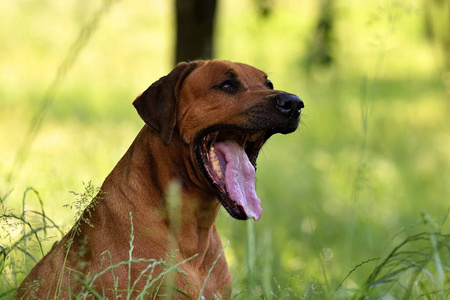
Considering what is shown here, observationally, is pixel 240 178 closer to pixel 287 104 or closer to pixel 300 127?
pixel 287 104

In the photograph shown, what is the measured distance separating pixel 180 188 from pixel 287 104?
0.56m

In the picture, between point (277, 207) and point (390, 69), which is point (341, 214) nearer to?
Answer: point (277, 207)

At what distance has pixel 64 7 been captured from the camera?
15.3 meters

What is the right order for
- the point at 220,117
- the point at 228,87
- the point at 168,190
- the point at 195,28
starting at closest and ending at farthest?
the point at 168,190 < the point at 220,117 < the point at 228,87 < the point at 195,28

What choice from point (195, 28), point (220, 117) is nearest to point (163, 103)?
point (220, 117)

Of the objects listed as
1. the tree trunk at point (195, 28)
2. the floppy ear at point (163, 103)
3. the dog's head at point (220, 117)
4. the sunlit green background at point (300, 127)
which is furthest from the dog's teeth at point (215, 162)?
the tree trunk at point (195, 28)

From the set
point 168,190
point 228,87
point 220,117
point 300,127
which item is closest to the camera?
point 168,190

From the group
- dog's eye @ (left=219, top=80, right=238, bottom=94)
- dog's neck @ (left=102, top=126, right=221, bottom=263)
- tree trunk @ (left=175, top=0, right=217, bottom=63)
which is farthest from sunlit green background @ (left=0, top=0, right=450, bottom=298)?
dog's eye @ (left=219, top=80, right=238, bottom=94)

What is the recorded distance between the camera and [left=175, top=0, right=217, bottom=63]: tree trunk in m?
6.71

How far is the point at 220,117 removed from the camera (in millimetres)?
3773

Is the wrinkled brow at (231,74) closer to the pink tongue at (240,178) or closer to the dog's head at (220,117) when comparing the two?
the dog's head at (220,117)

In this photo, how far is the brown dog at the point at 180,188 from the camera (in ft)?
11.6

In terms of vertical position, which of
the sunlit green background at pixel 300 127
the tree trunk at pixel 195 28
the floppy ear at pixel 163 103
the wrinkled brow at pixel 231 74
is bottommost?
the sunlit green background at pixel 300 127

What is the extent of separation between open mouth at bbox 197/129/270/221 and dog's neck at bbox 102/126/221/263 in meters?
0.08
